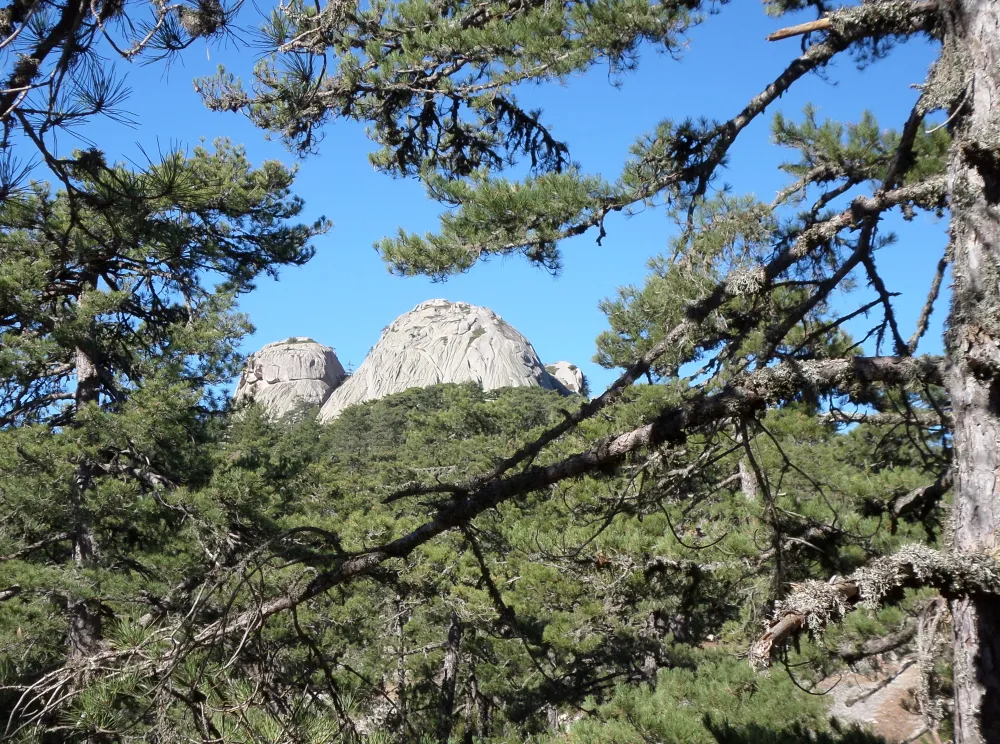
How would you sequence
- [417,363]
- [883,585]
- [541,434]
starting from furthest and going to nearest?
[417,363] → [541,434] → [883,585]

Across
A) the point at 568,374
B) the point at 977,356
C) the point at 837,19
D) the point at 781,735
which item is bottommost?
the point at 781,735

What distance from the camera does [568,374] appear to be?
262ft

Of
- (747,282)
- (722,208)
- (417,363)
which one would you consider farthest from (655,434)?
(417,363)

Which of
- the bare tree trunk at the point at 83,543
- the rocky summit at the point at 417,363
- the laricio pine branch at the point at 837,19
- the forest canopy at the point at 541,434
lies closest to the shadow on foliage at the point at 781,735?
the forest canopy at the point at 541,434

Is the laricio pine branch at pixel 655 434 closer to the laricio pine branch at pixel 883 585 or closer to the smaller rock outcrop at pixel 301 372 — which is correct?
the laricio pine branch at pixel 883 585

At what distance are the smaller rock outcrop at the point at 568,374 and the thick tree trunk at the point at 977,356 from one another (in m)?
72.6

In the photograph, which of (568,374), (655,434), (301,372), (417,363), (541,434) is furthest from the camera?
(568,374)

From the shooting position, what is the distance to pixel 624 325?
704cm

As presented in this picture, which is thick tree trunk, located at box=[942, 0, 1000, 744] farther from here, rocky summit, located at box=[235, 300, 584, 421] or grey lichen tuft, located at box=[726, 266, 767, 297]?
rocky summit, located at box=[235, 300, 584, 421]

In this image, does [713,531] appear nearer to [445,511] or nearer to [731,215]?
[731,215]

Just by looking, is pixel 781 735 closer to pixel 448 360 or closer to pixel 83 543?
pixel 83 543

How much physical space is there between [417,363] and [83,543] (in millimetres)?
60668

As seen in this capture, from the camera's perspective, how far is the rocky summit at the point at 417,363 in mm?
64938

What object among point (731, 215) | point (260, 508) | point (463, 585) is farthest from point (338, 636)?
point (731, 215)
